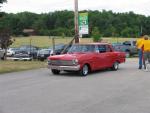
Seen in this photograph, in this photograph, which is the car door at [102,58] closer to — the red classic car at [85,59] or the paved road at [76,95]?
the red classic car at [85,59]

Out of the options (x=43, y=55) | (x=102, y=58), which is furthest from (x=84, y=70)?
(x=43, y=55)

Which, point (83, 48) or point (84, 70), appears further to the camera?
point (83, 48)

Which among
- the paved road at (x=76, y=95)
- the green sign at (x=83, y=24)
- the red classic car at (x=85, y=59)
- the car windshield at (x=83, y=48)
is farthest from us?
the green sign at (x=83, y=24)

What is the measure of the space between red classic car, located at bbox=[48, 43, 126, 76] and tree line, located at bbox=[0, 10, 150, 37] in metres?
82.0

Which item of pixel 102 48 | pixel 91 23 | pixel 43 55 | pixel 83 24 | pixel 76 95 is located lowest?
pixel 76 95

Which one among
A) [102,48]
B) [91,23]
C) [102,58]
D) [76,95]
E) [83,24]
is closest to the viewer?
[76,95]

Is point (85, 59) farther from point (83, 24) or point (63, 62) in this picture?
point (83, 24)

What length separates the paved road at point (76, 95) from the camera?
32.6ft

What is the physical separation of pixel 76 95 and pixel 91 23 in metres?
105

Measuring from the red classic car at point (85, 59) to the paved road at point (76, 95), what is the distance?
104 cm

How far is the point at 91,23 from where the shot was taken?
117 metres

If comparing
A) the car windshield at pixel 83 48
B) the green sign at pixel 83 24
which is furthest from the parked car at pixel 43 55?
the car windshield at pixel 83 48

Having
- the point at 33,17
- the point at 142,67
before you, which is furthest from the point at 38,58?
the point at 33,17

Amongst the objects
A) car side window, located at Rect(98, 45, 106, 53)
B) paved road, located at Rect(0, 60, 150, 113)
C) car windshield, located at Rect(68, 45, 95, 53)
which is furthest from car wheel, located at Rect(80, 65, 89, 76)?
car side window, located at Rect(98, 45, 106, 53)
